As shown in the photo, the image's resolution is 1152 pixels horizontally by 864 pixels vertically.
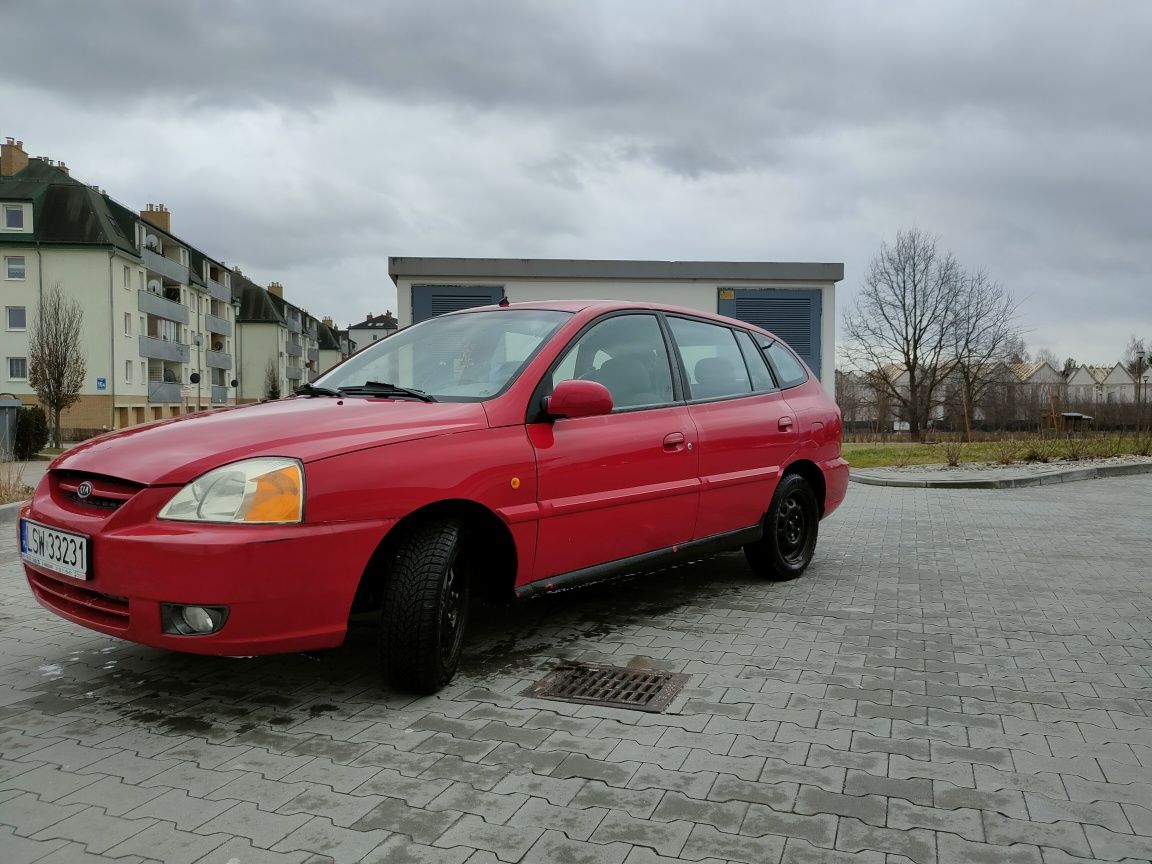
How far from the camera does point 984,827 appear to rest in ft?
8.59

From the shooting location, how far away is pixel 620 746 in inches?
127

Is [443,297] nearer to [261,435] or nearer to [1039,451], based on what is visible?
[1039,451]

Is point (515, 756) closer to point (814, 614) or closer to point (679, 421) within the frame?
point (679, 421)

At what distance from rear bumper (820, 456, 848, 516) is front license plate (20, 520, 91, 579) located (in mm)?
4640

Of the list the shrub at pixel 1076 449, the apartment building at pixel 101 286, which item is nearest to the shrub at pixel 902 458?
the shrub at pixel 1076 449

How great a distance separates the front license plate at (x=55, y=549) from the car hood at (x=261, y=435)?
26cm

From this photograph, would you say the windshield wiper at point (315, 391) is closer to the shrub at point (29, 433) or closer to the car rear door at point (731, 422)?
the car rear door at point (731, 422)

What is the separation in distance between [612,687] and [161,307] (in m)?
54.5

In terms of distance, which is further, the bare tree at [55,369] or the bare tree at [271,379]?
the bare tree at [271,379]

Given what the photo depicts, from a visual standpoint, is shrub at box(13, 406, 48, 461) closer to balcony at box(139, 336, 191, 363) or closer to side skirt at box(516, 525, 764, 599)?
side skirt at box(516, 525, 764, 599)

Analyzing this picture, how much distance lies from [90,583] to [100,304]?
4707 centimetres

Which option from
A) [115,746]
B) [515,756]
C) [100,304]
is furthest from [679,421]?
[100,304]

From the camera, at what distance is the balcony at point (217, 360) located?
64.4 metres

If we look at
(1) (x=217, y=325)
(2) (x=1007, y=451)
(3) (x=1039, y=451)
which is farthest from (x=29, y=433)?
(1) (x=217, y=325)
